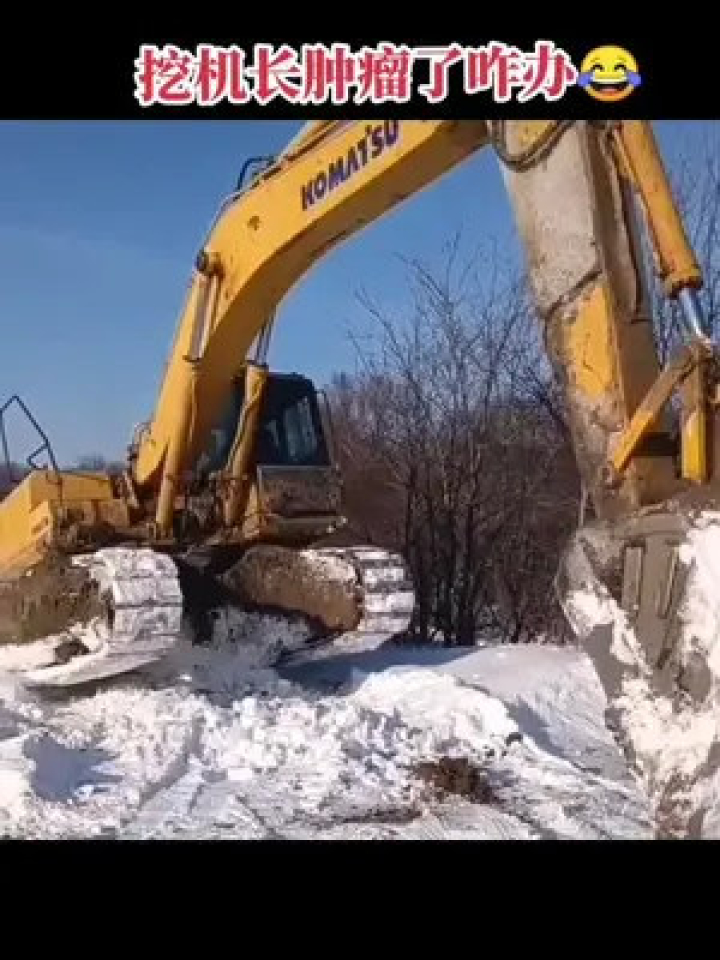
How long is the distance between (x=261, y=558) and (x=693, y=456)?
16.6 ft

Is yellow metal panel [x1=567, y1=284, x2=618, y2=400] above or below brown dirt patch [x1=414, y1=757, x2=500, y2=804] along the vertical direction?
above

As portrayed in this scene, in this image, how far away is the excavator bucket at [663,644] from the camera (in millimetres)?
3029

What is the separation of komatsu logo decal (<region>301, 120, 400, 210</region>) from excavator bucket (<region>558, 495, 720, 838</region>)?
7.69 ft

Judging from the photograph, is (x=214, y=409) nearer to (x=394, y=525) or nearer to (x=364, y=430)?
(x=394, y=525)

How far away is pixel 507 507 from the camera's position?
540 inches

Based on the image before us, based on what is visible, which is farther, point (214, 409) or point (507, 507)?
point (507, 507)

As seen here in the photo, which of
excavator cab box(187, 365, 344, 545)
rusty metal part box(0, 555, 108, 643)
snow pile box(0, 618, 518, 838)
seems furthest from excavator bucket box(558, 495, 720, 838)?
excavator cab box(187, 365, 344, 545)

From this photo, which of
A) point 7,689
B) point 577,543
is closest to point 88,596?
point 7,689

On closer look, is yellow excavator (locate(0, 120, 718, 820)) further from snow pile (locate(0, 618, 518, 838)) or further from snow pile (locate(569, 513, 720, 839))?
snow pile (locate(0, 618, 518, 838))

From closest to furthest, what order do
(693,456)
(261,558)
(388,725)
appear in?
(693,456) < (388,725) < (261,558)

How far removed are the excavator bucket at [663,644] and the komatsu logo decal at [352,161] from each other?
92.3 inches

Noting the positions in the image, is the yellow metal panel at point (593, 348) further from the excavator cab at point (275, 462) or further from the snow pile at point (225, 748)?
the excavator cab at point (275, 462)

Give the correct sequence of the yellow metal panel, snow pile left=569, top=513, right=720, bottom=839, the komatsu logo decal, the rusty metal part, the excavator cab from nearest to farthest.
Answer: snow pile left=569, top=513, right=720, bottom=839 → the yellow metal panel → the komatsu logo decal → the rusty metal part → the excavator cab

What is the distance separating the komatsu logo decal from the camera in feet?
16.7
